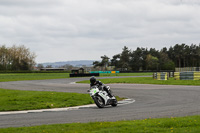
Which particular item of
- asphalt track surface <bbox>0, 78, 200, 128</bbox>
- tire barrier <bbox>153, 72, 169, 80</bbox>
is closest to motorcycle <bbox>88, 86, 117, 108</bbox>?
asphalt track surface <bbox>0, 78, 200, 128</bbox>

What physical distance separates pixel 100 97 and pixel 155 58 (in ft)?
463

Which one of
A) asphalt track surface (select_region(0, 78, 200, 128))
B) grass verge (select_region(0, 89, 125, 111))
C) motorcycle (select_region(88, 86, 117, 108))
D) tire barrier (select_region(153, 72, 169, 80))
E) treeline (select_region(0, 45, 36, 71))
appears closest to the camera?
asphalt track surface (select_region(0, 78, 200, 128))

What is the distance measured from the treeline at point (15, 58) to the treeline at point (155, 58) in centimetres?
3725

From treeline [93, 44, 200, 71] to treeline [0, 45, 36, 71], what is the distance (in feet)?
122

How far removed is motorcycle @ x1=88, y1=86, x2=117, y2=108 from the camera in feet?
47.9

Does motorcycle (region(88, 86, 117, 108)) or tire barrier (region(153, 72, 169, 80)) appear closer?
motorcycle (region(88, 86, 117, 108))

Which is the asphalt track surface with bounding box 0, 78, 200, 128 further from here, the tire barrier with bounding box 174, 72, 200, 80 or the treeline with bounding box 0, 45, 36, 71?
the treeline with bounding box 0, 45, 36, 71

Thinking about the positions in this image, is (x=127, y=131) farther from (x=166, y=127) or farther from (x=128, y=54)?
(x=128, y=54)

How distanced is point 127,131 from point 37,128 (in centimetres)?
267

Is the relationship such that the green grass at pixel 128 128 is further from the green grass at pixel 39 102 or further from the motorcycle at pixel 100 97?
the green grass at pixel 39 102

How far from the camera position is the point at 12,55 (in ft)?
445

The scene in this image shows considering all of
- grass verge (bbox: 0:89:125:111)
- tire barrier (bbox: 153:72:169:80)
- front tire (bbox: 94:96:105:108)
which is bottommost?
grass verge (bbox: 0:89:125:111)

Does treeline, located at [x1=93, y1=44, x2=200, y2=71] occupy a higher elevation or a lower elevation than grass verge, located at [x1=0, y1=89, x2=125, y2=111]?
higher

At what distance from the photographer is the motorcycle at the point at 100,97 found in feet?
47.9
